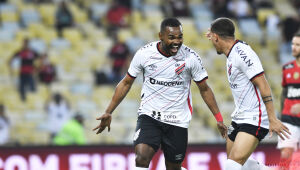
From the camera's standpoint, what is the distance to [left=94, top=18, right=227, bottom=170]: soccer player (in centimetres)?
802

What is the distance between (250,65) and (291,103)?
2.42 m

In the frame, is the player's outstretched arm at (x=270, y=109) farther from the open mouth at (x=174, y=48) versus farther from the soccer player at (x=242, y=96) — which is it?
the open mouth at (x=174, y=48)

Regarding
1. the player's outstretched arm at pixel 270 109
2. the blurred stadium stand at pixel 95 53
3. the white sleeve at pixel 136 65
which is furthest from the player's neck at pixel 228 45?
the blurred stadium stand at pixel 95 53

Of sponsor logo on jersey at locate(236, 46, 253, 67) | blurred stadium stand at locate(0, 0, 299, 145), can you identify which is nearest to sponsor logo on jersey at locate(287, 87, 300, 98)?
sponsor logo on jersey at locate(236, 46, 253, 67)

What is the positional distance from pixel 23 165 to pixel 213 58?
7.45m

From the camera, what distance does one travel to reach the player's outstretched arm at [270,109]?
7398 millimetres

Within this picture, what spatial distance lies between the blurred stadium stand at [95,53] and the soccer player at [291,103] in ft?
15.3

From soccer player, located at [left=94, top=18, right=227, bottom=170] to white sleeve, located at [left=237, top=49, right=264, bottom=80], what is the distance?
1.74 ft

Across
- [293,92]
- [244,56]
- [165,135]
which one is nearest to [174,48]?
[244,56]

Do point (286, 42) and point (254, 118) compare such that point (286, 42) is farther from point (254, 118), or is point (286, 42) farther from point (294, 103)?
point (254, 118)

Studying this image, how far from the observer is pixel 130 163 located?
1160 centimetres

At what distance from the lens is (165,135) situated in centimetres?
820

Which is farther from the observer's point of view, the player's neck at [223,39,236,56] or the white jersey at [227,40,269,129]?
the player's neck at [223,39,236,56]

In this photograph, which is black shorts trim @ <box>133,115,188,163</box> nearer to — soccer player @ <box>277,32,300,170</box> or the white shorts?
soccer player @ <box>277,32,300,170</box>
